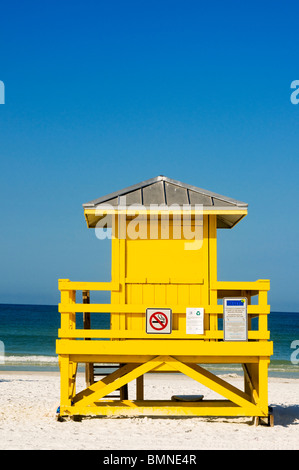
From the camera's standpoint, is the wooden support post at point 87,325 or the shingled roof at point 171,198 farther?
the wooden support post at point 87,325

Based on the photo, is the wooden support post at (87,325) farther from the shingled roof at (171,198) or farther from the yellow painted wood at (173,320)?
the shingled roof at (171,198)

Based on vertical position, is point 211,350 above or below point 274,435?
above

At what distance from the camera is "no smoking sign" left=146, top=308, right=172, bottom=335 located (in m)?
10.1

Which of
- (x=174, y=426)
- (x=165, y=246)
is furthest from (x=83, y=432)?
(x=165, y=246)

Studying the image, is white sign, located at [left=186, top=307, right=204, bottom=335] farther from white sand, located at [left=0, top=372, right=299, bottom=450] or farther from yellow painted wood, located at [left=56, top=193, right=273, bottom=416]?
white sand, located at [left=0, top=372, right=299, bottom=450]

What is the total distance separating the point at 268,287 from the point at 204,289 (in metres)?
1.04

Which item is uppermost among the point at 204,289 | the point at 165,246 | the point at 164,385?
the point at 165,246

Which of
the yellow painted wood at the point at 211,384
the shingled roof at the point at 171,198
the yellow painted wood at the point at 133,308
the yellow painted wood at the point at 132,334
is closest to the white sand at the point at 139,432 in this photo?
the yellow painted wood at the point at 211,384

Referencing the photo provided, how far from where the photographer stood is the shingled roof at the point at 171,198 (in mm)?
10477

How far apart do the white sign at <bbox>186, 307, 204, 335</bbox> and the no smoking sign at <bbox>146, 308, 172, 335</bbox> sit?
30cm

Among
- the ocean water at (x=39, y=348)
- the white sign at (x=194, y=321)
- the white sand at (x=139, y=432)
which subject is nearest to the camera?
the white sand at (x=139, y=432)

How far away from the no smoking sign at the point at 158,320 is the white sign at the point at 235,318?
90 centimetres

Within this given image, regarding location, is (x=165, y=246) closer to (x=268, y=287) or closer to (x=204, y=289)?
(x=204, y=289)
